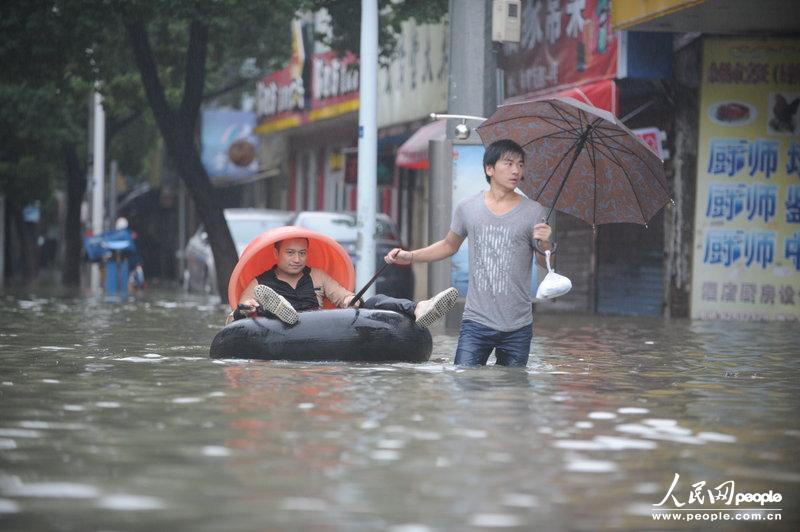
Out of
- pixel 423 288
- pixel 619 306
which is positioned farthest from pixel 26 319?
pixel 423 288

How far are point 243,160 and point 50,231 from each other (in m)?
43.0

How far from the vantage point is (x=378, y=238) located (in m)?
A: 26.8

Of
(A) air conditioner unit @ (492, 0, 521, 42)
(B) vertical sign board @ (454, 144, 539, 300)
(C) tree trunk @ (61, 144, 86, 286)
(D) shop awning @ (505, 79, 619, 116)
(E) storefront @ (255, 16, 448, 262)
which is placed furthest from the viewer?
(C) tree trunk @ (61, 144, 86, 286)

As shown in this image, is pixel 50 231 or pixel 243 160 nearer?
pixel 243 160

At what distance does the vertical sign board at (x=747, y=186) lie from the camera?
21234mm

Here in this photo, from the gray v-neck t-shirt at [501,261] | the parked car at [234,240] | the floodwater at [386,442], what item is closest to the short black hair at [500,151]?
the gray v-neck t-shirt at [501,261]

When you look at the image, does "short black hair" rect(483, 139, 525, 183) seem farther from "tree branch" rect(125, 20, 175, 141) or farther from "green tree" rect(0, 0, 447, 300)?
"tree branch" rect(125, 20, 175, 141)

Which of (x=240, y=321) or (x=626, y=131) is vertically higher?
(x=626, y=131)

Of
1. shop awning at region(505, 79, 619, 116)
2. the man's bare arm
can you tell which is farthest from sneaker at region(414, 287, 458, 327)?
shop awning at region(505, 79, 619, 116)

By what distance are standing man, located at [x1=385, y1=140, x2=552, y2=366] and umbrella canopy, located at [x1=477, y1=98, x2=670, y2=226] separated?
92 centimetres

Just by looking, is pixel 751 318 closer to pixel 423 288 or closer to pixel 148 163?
pixel 423 288

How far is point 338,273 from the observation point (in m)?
13.3

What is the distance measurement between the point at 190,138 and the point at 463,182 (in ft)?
30.9

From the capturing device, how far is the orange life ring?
12.5 meters
